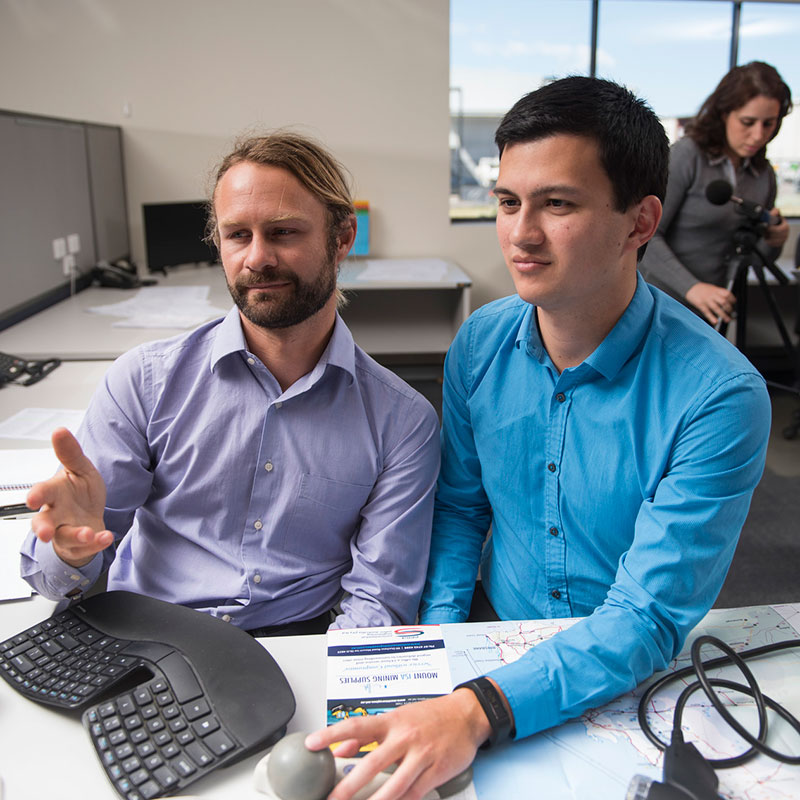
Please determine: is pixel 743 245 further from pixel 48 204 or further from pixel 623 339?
pixel 48 204

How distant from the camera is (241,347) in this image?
1.14m

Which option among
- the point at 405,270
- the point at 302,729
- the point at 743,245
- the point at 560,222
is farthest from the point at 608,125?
the point at 405,270

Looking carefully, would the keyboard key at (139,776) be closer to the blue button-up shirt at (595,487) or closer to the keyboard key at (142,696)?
the keyboard key at (142,696)

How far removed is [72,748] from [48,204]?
2637 mm

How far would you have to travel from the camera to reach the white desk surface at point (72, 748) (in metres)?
0.70

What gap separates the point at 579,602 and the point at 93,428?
804 millimetres

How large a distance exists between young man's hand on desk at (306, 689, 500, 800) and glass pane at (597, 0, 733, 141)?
4352mm

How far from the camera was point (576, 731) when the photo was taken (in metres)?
0.80

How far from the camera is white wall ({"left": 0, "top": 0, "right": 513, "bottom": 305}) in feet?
12.7

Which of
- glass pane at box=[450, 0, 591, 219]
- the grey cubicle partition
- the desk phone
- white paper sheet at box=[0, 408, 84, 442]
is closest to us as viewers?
white paper sheet at box=[0, 408, 84, 442]

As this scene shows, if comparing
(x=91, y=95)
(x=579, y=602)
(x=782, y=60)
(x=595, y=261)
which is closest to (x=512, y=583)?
(x=579, y=602)

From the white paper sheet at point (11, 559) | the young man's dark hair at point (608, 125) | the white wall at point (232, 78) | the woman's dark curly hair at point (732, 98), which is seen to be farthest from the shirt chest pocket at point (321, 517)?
the white wall at point (232, 78)

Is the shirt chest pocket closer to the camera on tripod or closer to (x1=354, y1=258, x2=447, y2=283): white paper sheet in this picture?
the camera on tripod

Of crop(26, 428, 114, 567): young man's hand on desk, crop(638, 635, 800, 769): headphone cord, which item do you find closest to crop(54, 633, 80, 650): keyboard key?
crop(26, 428, 114, 567): young man's hand on desk
